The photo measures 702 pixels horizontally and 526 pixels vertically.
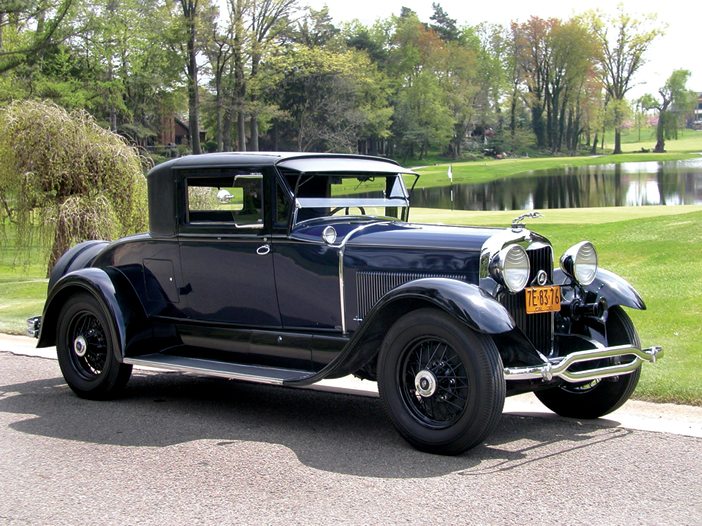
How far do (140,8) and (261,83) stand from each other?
29.4 ft

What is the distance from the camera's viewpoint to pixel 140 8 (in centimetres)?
5547

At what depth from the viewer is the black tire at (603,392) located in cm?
606

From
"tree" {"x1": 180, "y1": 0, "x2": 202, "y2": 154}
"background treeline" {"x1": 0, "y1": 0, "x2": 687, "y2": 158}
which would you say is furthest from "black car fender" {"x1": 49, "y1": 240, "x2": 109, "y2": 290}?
"tree" {"x1": 180, "y1": 0, "x2": 202, "y2": 154}

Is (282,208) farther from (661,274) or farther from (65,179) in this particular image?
(65,179)

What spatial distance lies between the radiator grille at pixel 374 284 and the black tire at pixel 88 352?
230 cm

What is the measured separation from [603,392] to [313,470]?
7.42 feet

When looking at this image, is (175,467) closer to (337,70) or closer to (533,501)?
(533,501)

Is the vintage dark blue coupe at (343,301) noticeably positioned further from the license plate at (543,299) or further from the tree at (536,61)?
the tree at (536,61)

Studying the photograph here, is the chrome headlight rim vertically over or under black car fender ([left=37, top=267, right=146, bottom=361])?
over

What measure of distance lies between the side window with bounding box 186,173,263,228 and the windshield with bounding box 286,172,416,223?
12.1 inches

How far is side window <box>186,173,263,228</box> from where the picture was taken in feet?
21.9

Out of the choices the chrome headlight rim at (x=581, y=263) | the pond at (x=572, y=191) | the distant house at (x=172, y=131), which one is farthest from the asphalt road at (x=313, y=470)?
the distant house at (x=172, y=131)

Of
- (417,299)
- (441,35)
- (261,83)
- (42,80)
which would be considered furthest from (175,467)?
(441,35)

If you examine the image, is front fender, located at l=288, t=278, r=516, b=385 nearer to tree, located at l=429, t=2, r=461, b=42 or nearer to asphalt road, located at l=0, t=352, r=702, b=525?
asphalt road, located at l=0, t=352, r=702, b=525
